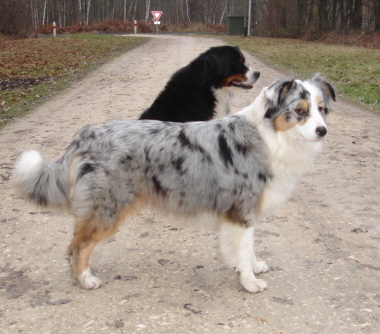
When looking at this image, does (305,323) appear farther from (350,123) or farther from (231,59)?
(350,123)

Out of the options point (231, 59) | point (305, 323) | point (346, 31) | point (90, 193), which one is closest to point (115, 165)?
point (90, 193)

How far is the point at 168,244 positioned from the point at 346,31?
1536 inches

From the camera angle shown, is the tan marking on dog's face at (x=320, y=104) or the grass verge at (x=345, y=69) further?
the grass verge at (x=345, y=69)

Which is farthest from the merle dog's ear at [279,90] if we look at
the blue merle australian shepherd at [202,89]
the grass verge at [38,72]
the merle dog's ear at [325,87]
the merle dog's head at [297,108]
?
the grass verge at [38,72]

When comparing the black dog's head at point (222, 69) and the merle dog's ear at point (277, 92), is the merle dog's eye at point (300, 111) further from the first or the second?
the black dog's head at point (222, 69)

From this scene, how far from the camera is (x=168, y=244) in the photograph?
5.38 m

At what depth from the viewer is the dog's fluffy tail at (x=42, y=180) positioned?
4270mm

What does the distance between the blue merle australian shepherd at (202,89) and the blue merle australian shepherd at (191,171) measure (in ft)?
7.09

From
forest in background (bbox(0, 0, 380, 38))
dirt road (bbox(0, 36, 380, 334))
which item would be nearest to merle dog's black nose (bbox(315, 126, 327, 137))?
dirt road (bbox(0, 36, 380, 334))

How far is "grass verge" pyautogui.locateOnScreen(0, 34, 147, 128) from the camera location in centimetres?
1332

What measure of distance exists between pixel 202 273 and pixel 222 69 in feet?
11.0

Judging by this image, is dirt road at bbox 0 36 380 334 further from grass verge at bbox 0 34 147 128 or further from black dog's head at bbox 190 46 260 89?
grass verge at bbox 0 34 147 128

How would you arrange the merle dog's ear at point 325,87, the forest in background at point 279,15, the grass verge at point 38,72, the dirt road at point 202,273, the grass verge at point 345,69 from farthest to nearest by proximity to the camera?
the forest in background at point 279,15, the grass verge at point 345,69, the grass verge at point 38,72, the merle dog's ear at point 325,87, the dirt road at point 202,273

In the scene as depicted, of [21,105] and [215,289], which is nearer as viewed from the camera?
[215,289]
